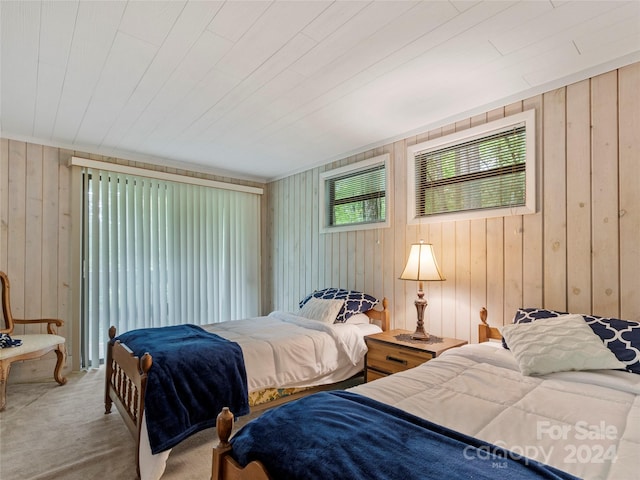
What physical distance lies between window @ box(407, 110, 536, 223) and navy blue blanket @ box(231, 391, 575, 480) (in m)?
1.95

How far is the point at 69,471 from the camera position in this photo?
77.9 inches

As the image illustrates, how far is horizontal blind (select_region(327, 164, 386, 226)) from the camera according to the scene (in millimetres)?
3574

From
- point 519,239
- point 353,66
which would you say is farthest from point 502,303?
point 353,66

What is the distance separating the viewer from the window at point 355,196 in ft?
11.7

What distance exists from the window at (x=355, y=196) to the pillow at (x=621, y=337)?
1889 millimetres

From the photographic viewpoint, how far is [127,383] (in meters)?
2.33

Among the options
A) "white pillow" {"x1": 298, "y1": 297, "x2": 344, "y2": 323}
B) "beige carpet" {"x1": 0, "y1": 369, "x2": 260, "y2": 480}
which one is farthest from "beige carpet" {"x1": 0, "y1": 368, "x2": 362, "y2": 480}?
"white pillow" {"x1": 298, "y1": 297, "x2": 344, "y2": 323}

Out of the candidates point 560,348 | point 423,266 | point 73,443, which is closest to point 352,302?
point 423,266

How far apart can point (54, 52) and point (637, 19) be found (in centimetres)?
313

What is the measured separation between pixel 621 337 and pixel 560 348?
347 millimetres

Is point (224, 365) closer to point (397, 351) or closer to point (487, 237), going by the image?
point (397, 351)

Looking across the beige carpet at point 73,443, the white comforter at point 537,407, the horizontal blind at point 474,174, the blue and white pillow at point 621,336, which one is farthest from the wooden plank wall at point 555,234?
the beige carpet at point 73,443

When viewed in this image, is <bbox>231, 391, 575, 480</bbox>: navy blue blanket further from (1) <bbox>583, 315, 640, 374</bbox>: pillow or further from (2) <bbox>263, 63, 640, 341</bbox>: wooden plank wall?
(2) <bbox>263, 63, 640, 341</bbox>: wooden plank wall

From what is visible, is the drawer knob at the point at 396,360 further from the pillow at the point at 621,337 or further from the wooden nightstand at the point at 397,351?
the pillow at the point at 621,337
